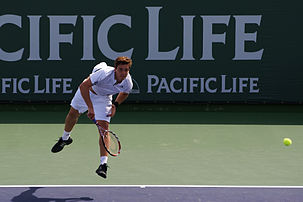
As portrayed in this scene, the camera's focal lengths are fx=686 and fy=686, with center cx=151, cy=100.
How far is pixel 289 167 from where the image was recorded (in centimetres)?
766

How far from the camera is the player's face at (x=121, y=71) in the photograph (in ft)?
22.2

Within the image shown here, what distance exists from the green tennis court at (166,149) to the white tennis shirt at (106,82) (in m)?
0.88

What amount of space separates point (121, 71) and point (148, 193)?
1.31 meters

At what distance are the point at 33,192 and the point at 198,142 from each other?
3.57 meters

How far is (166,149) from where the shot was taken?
883cm

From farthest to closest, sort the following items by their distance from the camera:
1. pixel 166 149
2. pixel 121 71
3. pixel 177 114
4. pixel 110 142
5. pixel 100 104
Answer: pixel 177 114
pixel 166 149
pixel 100 104
pixel 110 142
pixel 121 71

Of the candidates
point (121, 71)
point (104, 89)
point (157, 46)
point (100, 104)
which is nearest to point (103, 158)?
point (100, 104)

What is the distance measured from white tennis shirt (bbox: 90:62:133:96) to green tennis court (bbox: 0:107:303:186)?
881 millimetres

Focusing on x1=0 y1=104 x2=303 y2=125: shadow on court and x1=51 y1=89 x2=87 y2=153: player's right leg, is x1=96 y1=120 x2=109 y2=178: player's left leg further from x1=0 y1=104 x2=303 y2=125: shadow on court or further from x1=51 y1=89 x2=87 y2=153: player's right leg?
x1=0 y1=104 x2=303 y2=125: shadow on court

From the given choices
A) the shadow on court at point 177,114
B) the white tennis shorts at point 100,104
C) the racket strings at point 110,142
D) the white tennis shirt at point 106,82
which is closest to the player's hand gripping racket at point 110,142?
the racket strings at point 110,142

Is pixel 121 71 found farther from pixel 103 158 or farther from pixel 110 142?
pixel 103 158

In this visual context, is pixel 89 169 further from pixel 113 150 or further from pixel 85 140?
pixel 85 140

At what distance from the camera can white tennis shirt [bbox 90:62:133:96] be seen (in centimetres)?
693

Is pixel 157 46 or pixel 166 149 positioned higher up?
pixel 157 46
